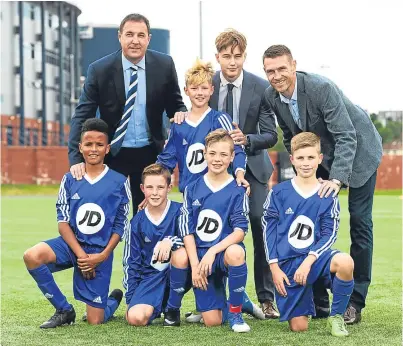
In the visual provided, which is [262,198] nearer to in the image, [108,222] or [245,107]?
[245,107]

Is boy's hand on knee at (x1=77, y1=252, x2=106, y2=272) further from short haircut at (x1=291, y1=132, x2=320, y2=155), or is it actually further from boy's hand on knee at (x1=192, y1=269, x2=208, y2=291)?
short haircut at (x1=291, y1=132, x2=320, y2=155)

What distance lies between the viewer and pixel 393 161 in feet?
132

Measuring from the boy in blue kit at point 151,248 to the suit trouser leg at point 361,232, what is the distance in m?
1.15

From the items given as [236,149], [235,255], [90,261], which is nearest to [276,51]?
[236,149]

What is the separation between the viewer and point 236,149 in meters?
5.23

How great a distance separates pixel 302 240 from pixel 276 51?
1160 mm

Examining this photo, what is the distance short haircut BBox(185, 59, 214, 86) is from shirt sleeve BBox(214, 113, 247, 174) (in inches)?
10.3

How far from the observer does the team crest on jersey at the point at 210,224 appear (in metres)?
5.00

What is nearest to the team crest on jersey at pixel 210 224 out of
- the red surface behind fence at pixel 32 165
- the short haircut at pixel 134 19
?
the short haircut at pixel 134 19

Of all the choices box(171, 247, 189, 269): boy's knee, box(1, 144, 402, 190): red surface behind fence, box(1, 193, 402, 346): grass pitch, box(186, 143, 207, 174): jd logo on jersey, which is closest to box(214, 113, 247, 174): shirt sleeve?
box(186, 143, 207, 174): jd logo on jersey

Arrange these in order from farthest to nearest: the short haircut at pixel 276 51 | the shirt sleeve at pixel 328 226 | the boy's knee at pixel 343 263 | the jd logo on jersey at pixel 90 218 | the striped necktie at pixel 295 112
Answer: the jd logo on jersey at pixel 90 218
the striped necktie at pixel 295 112
the short haircut at pixel 276 51
the shirt sleeve at pixel 328 226
the boy's knee at pixel 343 263

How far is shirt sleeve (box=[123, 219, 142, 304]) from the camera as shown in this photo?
17.2 feet

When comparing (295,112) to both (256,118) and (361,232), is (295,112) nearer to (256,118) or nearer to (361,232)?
(256,118)

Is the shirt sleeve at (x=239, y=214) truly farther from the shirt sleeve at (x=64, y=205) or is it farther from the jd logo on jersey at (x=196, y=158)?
the shirt sleeve at (x=64, y=205)
